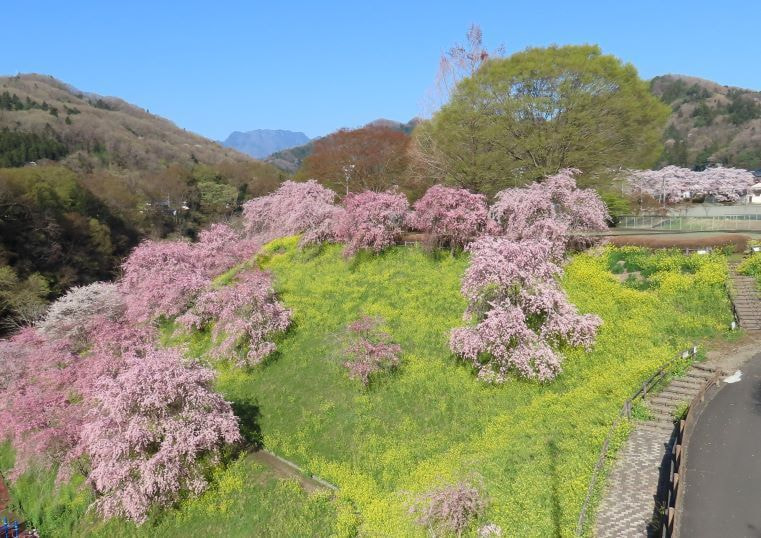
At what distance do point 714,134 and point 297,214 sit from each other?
177 m

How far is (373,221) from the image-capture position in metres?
35.4

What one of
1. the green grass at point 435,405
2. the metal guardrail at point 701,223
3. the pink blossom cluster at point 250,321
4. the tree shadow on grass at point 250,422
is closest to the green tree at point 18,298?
the green grass at point 435,405

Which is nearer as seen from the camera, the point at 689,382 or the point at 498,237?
the point at 689,382

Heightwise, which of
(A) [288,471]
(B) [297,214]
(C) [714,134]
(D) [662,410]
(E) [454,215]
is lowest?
(A) [288,471]

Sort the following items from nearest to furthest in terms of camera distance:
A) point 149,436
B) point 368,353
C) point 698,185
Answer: point 149,436, point 368,353, point 698,185

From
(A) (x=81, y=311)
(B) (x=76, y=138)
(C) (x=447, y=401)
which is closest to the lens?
(C) (x=447, y=401)

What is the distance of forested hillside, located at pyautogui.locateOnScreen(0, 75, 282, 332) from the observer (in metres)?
59.2

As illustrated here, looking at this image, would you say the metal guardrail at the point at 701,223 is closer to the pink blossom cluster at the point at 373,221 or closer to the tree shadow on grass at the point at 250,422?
the pink blossom cluster at the point at 373,221

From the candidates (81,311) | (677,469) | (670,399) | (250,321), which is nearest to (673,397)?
(670,399)

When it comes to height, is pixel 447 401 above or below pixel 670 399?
below

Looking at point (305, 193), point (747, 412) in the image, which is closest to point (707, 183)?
point (305, 193)

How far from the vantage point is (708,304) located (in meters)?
25.0

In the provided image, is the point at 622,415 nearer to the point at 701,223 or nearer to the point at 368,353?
the point at 368,353

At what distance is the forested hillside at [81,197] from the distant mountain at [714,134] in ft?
372
